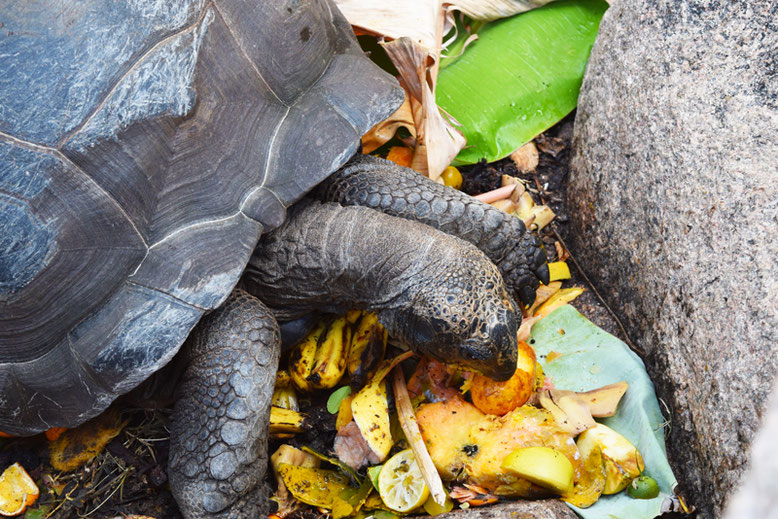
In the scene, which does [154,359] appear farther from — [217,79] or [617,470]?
[617,470]

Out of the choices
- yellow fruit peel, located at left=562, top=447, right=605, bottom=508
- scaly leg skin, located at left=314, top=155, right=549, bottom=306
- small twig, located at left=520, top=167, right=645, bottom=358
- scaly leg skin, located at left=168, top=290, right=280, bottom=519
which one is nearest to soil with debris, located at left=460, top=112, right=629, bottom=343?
small twig, located at left=520, top=167, right=645, bottom=358

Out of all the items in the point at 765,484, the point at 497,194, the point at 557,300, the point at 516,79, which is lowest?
Result: the point at 557,300

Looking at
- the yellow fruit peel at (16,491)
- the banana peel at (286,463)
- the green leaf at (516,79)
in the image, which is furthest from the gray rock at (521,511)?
the green leaf at (516,79)

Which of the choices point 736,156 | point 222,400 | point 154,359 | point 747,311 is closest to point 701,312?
point 747,311

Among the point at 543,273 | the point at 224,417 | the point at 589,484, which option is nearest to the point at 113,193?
the point at 224,417

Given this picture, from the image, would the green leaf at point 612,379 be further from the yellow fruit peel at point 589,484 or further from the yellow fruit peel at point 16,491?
the yellow fruit peel at point 16,491

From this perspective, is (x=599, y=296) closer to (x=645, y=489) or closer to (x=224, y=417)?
(x=645, y=489)
